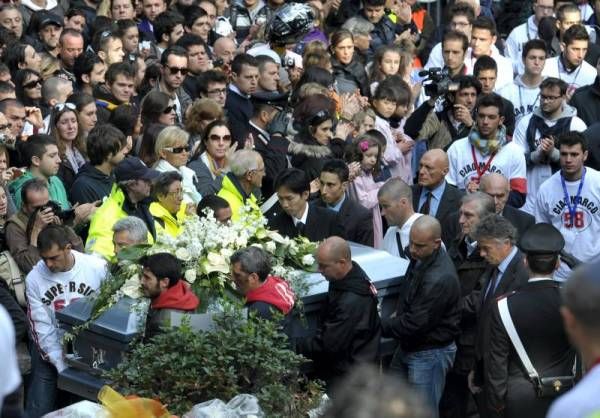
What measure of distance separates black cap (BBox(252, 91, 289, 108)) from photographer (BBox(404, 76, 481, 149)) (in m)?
1.16

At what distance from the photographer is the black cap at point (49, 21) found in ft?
46.0

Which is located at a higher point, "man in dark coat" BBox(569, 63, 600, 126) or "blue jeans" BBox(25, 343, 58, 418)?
"blue jeans" BBox(25, 343, 58, 418)

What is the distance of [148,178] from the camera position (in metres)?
10.1

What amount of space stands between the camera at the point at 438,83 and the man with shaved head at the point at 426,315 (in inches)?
150

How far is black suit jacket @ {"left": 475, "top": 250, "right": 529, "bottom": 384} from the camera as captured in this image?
877cm

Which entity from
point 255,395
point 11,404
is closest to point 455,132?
point 255,395

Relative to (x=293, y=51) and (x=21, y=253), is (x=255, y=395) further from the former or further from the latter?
(x=293, y=51)

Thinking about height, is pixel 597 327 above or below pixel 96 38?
above

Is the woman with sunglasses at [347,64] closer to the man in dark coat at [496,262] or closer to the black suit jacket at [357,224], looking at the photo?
the black suit jacket at [357,224]

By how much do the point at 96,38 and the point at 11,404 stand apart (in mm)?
8686

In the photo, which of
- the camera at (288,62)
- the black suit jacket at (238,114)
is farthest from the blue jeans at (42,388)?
the camera at (288,62)

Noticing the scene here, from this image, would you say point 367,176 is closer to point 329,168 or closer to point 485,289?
point 329,168

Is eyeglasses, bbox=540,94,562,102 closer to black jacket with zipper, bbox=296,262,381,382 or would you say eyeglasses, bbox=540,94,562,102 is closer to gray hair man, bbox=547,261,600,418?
black jacket with zipper, bbox=296,262,381,382

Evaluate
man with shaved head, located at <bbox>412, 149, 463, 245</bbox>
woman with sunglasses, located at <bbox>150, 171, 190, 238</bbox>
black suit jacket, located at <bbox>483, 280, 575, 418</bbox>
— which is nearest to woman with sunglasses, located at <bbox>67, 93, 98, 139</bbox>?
woman with sunglasses, located at <bbox>150, 171, 190, 238</bbox>
